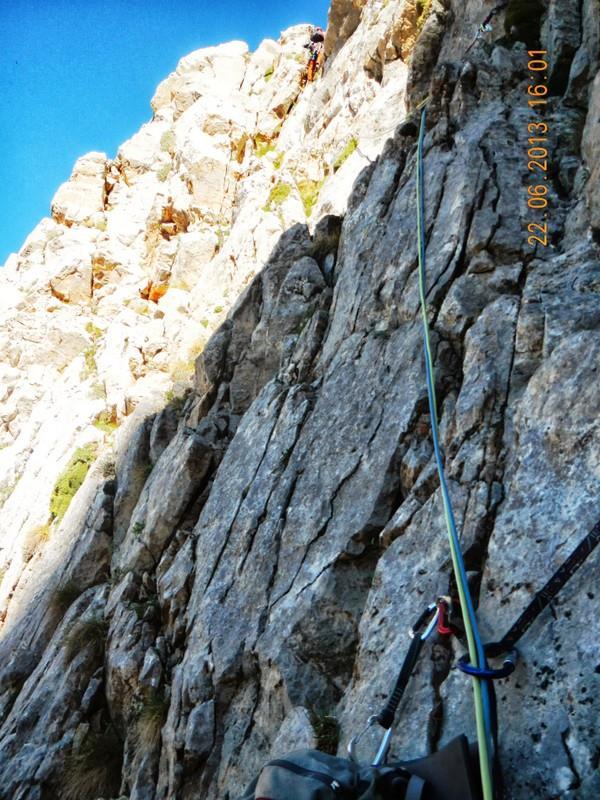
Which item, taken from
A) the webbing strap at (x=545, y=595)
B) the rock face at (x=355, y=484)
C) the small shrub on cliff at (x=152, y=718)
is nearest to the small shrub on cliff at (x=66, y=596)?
the rock face at (x=355, y=484)

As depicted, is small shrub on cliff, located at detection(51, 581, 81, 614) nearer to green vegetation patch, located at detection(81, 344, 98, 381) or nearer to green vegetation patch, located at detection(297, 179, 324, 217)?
green vegetation patch, located at detection(81, 344, 98, 381)

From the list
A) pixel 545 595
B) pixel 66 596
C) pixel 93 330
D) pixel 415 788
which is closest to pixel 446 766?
pixel 415 788

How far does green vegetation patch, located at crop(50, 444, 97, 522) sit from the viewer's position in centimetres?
1400

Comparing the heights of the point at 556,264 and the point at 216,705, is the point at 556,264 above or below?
above

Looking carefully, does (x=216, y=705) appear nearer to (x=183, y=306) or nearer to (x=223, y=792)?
(x=223, y=792)

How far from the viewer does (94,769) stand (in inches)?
285

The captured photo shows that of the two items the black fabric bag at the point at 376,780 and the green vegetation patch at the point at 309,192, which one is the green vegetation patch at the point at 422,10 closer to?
the green vegetation patch at the point at 309,192

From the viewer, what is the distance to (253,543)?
6602mm

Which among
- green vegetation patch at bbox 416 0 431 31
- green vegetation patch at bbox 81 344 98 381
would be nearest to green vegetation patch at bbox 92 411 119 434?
green vegetation patch at bbox 81 344 98 381

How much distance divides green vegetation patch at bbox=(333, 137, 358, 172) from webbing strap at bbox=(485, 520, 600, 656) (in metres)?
13.3

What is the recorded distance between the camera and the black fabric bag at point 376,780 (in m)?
2.68

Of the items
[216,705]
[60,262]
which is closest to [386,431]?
[216,705]

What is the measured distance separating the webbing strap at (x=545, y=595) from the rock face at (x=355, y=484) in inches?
3.0

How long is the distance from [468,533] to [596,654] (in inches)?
49.9
